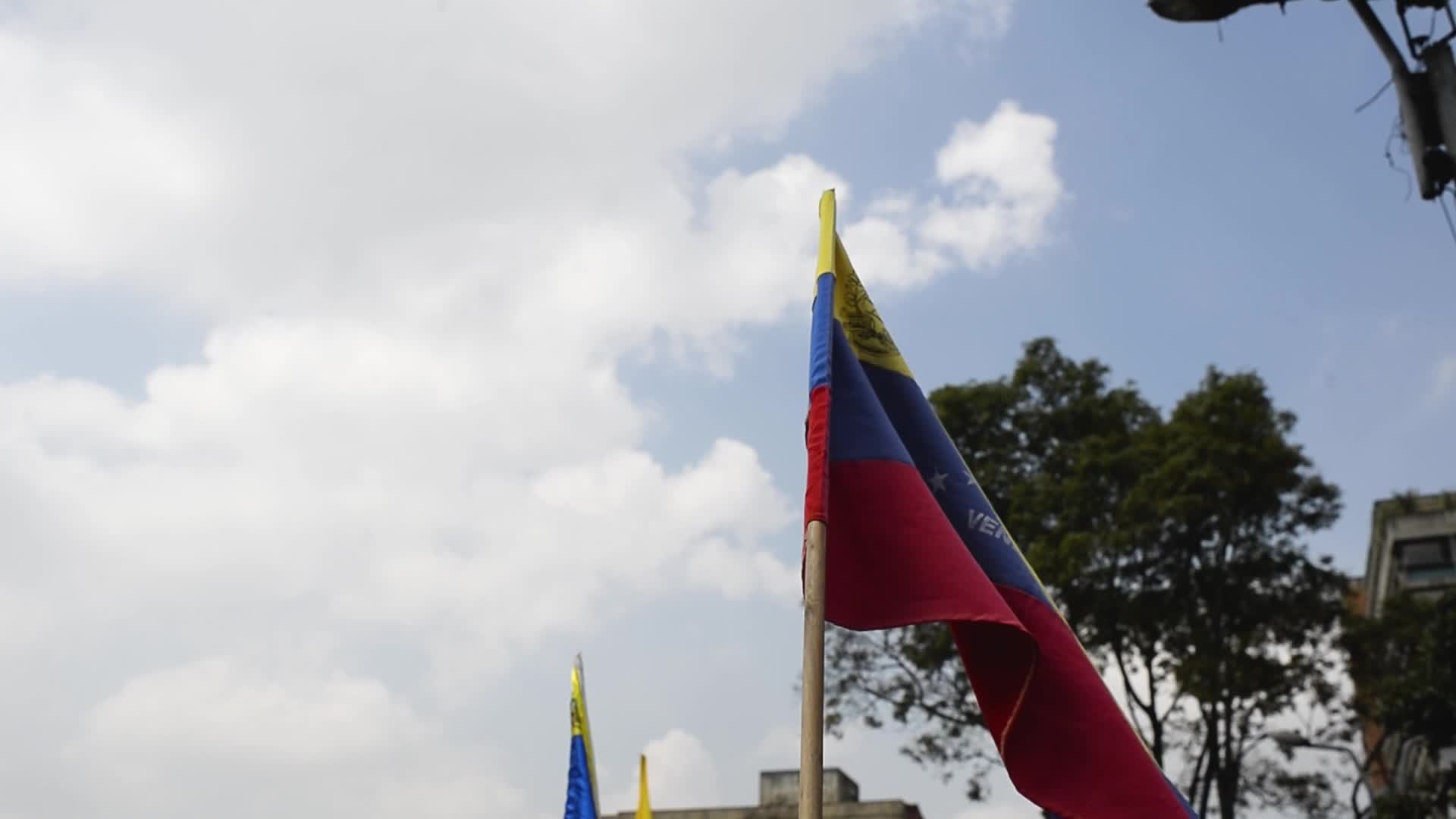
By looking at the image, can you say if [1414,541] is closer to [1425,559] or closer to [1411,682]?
[1425,559]

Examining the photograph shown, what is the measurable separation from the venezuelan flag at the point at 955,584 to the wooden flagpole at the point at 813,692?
33cm

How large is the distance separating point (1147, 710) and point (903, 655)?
3.61m

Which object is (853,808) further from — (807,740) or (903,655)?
(807,740)

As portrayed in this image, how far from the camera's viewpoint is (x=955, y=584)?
5.09 m

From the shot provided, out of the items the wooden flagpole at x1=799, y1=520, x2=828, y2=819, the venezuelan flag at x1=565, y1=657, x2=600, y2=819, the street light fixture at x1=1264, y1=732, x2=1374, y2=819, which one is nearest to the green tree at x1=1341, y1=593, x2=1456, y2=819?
the street light fixture at x1=1264, y1=732, x2=1374, y2=819

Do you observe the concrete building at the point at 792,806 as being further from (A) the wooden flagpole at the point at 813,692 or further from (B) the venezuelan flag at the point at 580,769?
(A) the wooden flagpole at the point at 813,692

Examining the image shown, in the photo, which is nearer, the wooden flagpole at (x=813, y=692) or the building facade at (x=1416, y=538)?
the wooden flagpole at (x=813, y=692)

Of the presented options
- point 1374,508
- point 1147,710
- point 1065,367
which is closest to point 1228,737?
point 1147,710

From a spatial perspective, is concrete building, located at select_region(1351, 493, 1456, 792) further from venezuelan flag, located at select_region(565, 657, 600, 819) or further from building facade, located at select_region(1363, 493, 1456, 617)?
venezuelan flag, located at select_region(565, 657, 600, 819)

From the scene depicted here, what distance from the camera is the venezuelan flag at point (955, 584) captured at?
4.96 meters

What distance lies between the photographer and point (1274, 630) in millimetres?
19531

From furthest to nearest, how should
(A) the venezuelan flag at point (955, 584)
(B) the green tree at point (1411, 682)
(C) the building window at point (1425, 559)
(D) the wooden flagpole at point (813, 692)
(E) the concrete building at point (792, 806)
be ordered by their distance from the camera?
(C) the building window at point (1425, 559)
(E) the concrete building at point (792, 806)
(B) the green tree at point (1411, 682)
(A) the venezuelan flag at point (955, 584)
(D) the wooden flagpole at point (813, 692)

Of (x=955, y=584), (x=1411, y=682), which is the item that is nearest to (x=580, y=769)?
(x=955, y=584)

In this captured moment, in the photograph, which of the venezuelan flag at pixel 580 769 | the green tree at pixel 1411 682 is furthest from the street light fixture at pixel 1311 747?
the venezuelan flag at pixel 580 769
